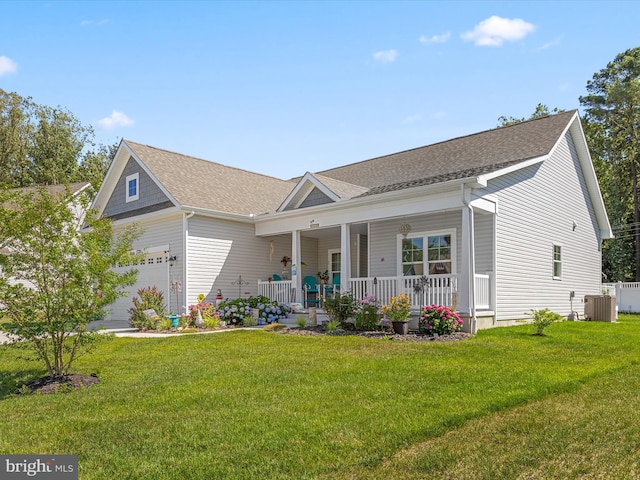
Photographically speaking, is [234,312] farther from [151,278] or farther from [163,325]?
[151,278]

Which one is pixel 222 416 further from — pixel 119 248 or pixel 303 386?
pixel 119 248

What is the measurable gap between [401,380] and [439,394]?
0.76 metres

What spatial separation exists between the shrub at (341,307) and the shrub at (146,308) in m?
4.81

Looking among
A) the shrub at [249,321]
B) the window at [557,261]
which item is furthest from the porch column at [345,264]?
the window at [557,261]

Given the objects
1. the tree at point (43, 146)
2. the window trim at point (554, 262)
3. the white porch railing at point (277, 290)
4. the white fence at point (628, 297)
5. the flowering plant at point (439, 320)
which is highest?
the tree at point (43, 146)

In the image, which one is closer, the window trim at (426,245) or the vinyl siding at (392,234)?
the window trim at (426,245)

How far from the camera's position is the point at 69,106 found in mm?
36219

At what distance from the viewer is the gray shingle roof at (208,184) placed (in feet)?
50.4

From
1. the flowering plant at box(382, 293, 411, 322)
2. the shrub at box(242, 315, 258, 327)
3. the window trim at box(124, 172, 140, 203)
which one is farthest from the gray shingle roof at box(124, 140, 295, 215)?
the flowering plant at box(382, 293, 411, 322)

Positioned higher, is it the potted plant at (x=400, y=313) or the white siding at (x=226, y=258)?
the white siding at (x=226, y=258)

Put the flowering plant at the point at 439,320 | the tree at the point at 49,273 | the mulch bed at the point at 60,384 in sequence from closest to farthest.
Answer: the mulch bed at the point at 60,384
the tree at the point at 49,273
the flowering plant at the point at 439,320

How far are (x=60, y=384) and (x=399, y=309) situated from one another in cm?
673

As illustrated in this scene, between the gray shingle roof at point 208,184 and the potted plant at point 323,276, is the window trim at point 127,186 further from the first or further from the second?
the potted plant at point 323,276

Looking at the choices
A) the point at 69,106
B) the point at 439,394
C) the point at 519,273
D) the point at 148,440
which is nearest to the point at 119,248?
the point at 148,440
